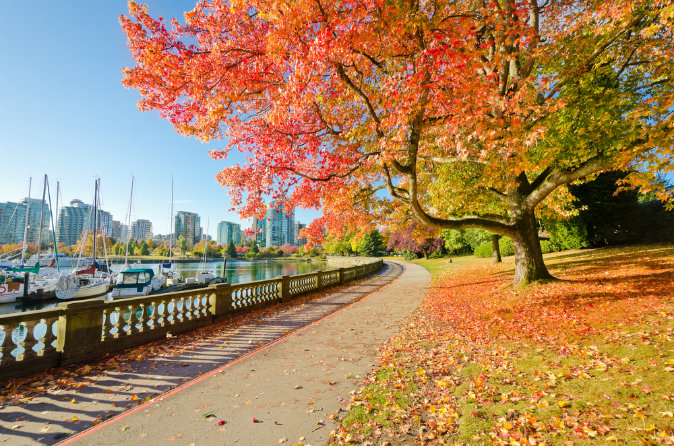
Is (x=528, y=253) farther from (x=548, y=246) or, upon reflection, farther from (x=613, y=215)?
(x=548, y=246)

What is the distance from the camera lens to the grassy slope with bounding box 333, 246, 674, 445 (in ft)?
11.4

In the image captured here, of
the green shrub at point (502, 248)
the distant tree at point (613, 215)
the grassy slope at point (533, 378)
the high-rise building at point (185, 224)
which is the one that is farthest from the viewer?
the high-rise building at point (185, 224)

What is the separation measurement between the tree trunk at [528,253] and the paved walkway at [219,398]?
23.4 ft

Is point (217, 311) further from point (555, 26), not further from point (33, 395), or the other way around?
point (555, 26)

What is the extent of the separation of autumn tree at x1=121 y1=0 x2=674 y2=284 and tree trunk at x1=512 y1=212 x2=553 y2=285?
0.04m

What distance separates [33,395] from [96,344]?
1.74 meters

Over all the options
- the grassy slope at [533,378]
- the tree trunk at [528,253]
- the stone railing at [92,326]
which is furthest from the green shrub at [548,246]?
the stone railing at [92,326]

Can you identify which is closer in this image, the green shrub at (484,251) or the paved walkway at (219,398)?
the paved walkway at (219,398)

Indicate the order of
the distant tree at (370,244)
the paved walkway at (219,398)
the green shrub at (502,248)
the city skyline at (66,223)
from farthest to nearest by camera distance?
the distant tree at (370,244), the city skyline at (66,223), the green shrub at (502,248), the paved walkway at (219,398)

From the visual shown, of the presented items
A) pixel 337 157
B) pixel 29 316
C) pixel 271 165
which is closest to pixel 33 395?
pixel 29 316

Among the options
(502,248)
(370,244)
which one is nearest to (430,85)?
(502,248)

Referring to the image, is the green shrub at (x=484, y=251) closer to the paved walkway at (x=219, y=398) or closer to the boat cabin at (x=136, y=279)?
the paved walkway at (x=219, y=398)

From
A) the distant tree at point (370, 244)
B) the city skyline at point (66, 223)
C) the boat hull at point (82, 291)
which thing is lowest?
the boat hull at point (82, 291)

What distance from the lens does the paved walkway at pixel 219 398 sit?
3.80 m
